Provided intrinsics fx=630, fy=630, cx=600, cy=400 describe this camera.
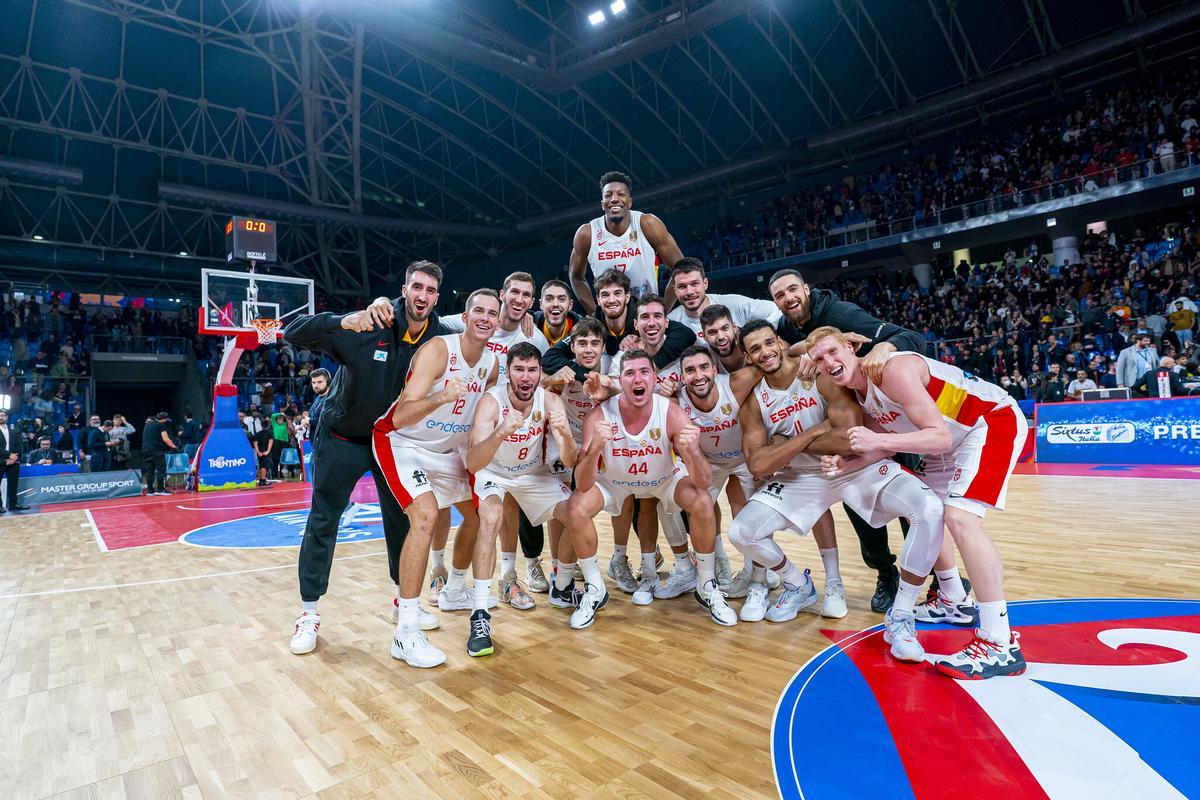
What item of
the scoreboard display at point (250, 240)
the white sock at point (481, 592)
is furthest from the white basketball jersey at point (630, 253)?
the scoreboard display at point (250, 240)

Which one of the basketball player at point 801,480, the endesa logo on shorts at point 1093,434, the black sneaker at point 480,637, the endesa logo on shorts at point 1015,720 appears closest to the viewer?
the endesa logo on shorts at point 1015,720

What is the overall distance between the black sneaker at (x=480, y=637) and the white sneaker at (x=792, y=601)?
67.2 inches

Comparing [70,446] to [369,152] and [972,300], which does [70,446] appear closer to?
[369,152]

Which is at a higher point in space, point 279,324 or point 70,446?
point 279,324

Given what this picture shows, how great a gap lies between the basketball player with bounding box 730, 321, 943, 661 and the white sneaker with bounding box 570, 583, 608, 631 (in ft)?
3.01

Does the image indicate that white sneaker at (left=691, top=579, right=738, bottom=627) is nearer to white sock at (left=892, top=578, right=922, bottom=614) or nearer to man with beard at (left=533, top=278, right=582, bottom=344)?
white sock at (left=892, top=578, right=922, bottom=614)

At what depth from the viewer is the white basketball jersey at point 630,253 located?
5.53 meters

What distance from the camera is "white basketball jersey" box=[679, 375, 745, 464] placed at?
432cm

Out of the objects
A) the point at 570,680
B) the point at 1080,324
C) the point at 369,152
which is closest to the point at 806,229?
the point at 1080,324

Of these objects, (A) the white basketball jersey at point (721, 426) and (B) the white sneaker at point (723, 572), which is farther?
(B) the white sneaker at point (723, 572)

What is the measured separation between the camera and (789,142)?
2098cm

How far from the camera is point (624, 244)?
5.53m

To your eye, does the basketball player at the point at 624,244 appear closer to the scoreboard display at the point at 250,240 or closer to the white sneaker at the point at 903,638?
the white sneaker at the point at 903,638

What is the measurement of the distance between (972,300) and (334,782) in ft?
67.8
